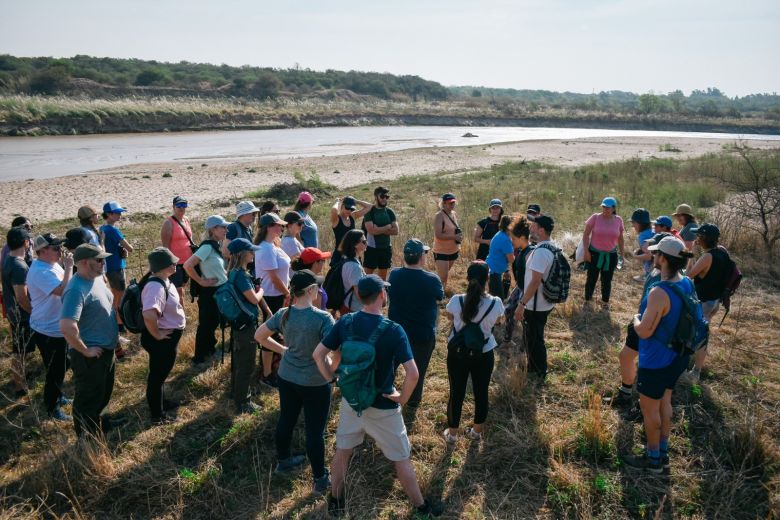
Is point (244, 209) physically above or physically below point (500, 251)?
above

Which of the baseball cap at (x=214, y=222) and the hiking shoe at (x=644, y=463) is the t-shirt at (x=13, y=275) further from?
the hiking shoe at (x=644, y=463)

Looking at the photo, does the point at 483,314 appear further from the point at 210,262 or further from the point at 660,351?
the point at 210,262

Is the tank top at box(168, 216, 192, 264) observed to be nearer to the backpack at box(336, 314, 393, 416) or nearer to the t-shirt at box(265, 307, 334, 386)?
the t-shirt at box(265, 307, 334, 386)

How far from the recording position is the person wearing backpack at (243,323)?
5.08 meters

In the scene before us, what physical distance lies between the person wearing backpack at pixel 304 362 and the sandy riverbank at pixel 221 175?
567 inches

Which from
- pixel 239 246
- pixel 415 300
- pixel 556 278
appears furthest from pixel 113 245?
pixel 556 278

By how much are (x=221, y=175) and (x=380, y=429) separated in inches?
937

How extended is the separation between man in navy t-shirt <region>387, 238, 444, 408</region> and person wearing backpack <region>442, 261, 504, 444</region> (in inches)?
12.2

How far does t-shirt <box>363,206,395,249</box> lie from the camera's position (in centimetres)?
770

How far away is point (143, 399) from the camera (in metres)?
5.73

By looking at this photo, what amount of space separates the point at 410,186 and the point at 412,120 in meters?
58.3

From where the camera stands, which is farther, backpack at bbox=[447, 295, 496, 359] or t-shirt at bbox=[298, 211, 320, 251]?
t-shirt at bbox=[298, 211, 320, 251]

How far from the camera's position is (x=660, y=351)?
4176 mm

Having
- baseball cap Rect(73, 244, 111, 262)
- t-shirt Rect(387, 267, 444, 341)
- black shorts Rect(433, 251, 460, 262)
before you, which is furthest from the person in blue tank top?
baseball cap Rect(73, 244, 111, 262)
